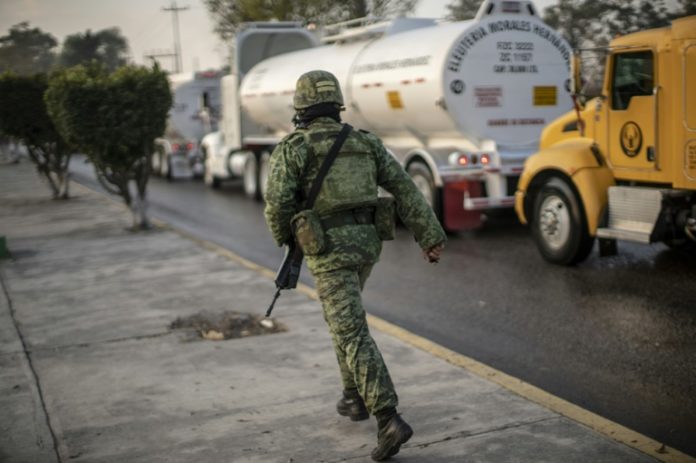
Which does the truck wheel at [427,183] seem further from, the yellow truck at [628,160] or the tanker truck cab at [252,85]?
the tanker truck cab at [252,85]

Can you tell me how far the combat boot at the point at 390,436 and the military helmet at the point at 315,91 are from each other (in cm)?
165

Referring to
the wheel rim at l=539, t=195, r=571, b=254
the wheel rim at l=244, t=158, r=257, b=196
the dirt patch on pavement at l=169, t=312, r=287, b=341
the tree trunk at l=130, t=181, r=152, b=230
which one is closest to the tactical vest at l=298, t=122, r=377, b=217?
the dirt patch on pavement at l=169, t=312, r=287, b=341

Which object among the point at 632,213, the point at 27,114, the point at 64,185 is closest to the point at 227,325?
the point at 632,213

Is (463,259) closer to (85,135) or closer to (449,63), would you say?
(449,63)

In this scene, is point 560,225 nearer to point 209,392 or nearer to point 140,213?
point 209,392

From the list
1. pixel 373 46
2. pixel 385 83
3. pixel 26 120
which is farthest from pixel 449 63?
pixel 26 120

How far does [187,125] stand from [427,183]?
16940 millimetres

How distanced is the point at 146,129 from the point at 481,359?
320 inches

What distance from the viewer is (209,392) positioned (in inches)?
229

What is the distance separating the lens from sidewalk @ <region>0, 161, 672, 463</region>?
4.76 metres

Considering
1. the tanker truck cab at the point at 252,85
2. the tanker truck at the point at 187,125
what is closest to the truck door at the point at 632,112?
the tanker truck cab at the point at 252,85

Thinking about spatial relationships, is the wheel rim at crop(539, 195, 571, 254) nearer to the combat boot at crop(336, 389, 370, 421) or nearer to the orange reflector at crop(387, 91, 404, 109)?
the orange reflector at crop(387, 91, 404, 109)

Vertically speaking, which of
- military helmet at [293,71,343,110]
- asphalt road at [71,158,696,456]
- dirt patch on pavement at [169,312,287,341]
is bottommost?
asphalt road at [71,158,696,456]

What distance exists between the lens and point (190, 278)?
976cm
